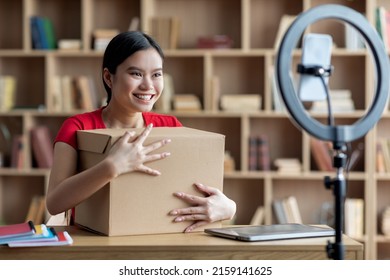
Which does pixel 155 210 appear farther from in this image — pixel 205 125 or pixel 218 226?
pixel 205 125

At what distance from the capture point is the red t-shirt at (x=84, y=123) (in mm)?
1806

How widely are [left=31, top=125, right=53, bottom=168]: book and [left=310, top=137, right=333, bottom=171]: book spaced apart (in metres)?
1.52

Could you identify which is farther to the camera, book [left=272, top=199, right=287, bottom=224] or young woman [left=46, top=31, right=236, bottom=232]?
book [left=272, top=199, right=287, bottom=224]

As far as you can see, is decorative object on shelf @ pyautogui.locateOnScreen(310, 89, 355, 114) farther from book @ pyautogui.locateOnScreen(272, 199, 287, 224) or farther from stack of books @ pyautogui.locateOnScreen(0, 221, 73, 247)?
stack of books @ pyautogui.locateOnScreen(0, 221, 73, 247)

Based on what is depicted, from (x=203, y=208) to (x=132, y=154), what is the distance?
0.71 ft

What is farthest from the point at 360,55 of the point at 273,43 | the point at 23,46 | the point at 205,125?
the point at 23,46

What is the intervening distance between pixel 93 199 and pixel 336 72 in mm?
2961

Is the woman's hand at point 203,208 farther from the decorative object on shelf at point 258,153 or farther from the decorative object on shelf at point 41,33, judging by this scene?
the decorative object on shelf at point 41,33

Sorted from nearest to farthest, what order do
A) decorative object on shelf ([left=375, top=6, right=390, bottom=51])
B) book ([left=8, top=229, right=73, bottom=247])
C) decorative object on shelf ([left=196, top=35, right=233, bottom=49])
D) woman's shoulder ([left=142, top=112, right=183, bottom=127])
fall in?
book ([left=8, top=229, right=73, bottom=247]) → woman's shoulder ([left=142, top=112, right=183, bottom=127]) → decorative object on shelf ([left=375, top=6, right=390, bottom=51]) → decorative object on shelf ([left=196, top=35, right=233, bottom=49])

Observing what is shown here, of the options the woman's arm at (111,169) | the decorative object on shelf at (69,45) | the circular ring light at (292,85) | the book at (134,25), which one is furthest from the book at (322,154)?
the circular ring light at (292,85)

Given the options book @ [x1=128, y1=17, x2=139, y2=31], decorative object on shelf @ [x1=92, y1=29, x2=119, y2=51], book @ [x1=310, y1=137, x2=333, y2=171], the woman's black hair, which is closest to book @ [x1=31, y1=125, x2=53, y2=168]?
decorative object on shelf @ [x1=92, y1=29, x2=119, y2=51]

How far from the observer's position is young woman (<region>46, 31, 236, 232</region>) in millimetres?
1593

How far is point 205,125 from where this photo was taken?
14.5ft

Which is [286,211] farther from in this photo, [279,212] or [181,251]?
[181,251]
